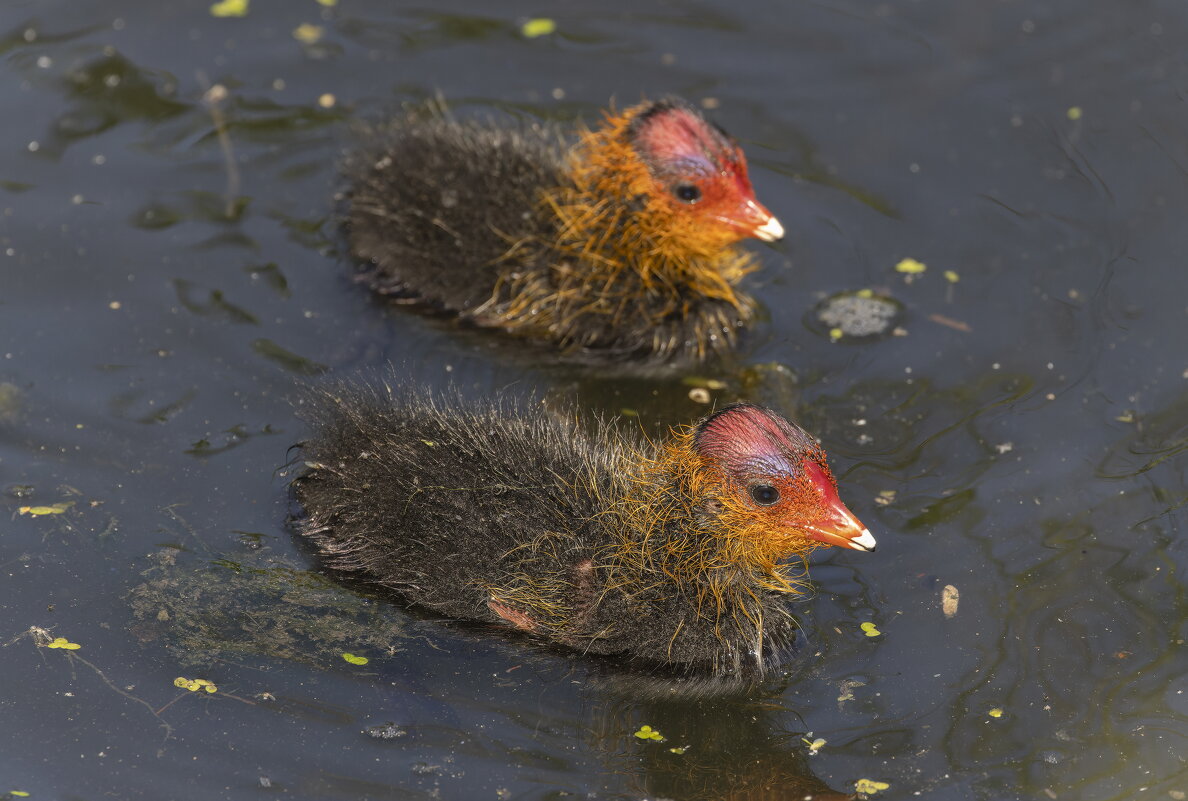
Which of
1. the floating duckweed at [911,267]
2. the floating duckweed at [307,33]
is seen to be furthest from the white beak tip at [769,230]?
the floating duckweed at [307,33]

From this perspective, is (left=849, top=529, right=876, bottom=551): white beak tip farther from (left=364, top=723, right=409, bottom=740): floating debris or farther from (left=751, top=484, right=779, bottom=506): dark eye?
(left=364, top=723, right=409, bottom=740): floating debris

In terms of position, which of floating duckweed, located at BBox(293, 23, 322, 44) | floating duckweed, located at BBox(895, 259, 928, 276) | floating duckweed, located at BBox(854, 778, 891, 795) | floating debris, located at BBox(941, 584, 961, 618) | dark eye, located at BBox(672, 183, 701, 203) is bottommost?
floating duckweed, located at BBox(854, 778, 891, 795)

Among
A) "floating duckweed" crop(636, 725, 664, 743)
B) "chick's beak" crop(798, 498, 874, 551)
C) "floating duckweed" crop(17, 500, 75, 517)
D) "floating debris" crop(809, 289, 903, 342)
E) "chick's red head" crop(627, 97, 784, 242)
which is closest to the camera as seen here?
"floating duckweed" crop(636, 725, 664, 743)

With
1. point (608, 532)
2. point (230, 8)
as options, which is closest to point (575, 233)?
point (608, 532)

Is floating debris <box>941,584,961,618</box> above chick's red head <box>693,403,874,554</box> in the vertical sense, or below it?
below

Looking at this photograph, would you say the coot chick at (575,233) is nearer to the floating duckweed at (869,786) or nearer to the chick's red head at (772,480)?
the chick's red head at (772,480)

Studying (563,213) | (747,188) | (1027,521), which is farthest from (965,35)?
(1027,521)

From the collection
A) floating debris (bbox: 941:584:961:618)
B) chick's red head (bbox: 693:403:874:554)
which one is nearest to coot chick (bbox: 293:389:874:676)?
chick's red head (bbox: 693:403:874:554)
